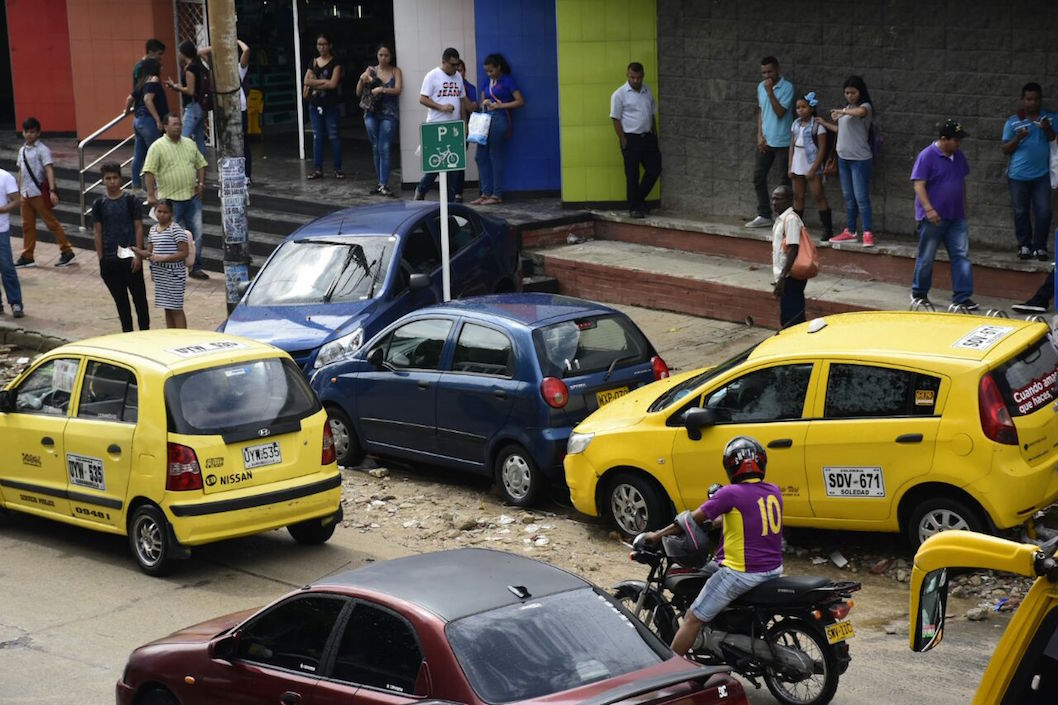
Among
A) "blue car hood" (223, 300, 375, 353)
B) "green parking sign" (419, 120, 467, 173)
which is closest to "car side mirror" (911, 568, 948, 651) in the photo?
"blue car hood" (223, 300, 375, 353)

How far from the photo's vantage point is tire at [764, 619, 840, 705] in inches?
313

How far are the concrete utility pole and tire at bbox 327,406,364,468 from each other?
8.26 feet

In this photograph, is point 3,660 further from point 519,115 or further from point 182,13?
point 182,13

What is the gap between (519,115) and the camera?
66.9 feet

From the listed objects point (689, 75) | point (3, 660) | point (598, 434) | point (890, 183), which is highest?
point (689, 75)

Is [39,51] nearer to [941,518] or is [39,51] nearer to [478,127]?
[478,127]

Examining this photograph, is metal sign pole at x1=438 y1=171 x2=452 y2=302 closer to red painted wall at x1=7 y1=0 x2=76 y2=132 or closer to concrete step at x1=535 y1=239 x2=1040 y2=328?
concrete step at x1=535 y1=239 x2=1040 y2=328

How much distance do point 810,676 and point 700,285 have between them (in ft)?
31.1

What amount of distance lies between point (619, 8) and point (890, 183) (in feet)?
14.3

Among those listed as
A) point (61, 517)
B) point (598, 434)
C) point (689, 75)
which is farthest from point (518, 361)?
point (689, 75)

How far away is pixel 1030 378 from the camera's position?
1001cm

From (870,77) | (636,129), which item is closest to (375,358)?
(636,129)

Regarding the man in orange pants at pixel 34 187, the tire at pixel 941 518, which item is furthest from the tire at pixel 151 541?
the man in orange pants at pixel 34 187

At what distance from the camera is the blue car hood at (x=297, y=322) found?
47.0 ft
